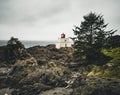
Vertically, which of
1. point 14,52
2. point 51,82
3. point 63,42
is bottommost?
point 51,82

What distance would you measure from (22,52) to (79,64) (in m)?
11.8

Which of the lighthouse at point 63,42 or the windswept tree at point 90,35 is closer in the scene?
the windswept tree at point 90,35

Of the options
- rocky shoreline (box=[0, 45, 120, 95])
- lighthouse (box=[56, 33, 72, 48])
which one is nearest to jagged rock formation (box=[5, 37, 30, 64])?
rocky shoreline (box=[0, 45, 120, 95])

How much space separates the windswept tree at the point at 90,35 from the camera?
35656 millimetres

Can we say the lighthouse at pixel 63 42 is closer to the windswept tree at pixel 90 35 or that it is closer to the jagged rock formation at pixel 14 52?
the jagged rock formation at pixel 14 52

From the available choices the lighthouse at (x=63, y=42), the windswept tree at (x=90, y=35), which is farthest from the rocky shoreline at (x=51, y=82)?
the lighthouse at (x=63, y=42)

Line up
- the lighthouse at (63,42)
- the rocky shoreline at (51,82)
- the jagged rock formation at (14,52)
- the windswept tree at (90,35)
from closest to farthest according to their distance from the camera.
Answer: the rocky shoreline at (51,82) → the windswept tree at (90,35) → the jagged rock formation at (14,52) → the lighthouse at (63,42)

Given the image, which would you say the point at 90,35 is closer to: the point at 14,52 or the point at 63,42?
the point at 14,52

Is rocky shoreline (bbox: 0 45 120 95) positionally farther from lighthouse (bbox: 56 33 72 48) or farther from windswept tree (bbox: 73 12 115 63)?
lighthouse (bbox: 56 33 72 48)

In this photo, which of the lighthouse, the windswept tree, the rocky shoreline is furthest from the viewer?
the lighthouse

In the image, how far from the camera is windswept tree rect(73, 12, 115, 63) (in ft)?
117

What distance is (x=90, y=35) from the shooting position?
3669 cm

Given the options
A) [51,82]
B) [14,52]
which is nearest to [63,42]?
[14,52]

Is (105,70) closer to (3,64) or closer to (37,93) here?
(37,93)
